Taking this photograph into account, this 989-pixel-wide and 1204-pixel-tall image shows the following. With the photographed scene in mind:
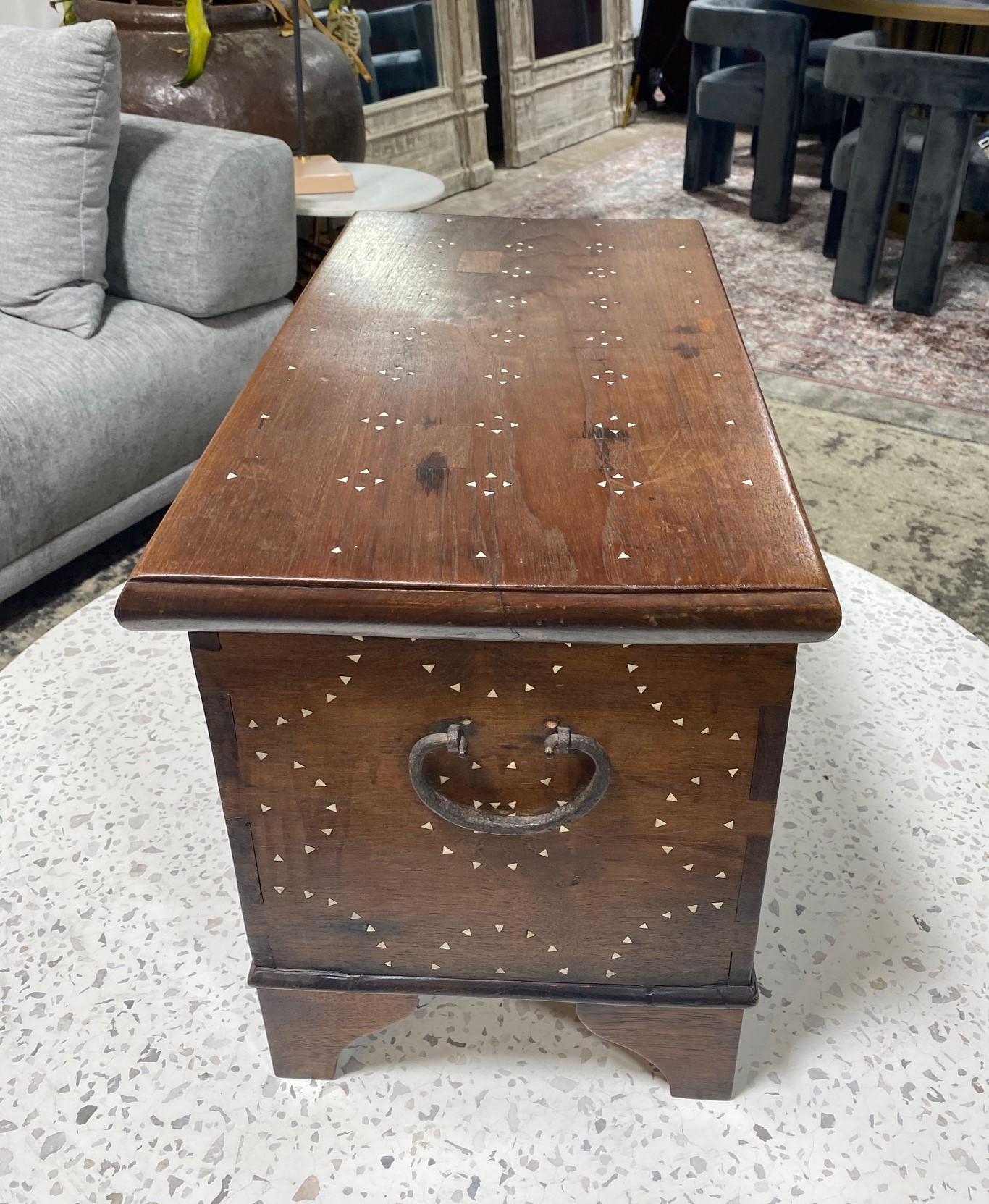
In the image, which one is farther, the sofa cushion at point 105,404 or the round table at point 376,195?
the round table at point 376,195

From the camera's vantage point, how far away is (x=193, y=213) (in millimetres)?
1587

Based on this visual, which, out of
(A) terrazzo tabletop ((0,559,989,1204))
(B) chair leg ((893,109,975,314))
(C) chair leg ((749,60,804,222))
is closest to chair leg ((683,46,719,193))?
(C) chair leg ((749,60,804,222))

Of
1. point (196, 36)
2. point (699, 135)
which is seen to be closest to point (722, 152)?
point (699, 135)

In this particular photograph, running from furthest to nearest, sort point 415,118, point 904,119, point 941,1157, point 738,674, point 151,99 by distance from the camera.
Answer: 1. point 415,118
2. point 904,119
3. point 151,99
4. point 941,1157
5. point 738,674

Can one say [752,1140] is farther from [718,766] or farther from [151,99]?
[151,99]

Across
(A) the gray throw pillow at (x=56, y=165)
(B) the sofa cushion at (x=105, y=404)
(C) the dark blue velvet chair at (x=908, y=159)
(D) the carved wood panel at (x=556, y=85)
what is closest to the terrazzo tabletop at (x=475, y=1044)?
(B) the sofa cushion at (x=105, y=404)

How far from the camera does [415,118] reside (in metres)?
3.38

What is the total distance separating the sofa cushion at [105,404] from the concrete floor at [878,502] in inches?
4.9

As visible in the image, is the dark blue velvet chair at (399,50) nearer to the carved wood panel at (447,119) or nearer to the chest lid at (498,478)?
the carved wood panel at (447,119)

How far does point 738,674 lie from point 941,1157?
43 centimetres

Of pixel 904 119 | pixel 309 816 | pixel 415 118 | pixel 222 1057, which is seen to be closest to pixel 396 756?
pixel 309 816

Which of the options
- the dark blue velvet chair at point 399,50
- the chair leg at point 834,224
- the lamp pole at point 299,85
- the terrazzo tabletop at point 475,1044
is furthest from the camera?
the dark blue velvet chair at point 399,50

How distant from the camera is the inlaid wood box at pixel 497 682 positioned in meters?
0.63

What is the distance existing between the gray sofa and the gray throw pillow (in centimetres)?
5
